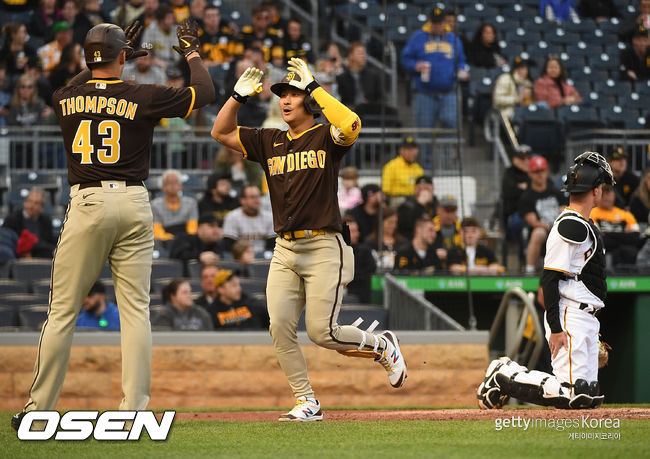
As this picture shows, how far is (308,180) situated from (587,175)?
64.4 inches

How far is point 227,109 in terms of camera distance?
638cm

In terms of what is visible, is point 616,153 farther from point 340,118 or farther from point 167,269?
point 340,118

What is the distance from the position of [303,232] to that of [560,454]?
2.05 metres

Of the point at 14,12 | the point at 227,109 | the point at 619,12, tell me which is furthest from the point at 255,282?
the point at 619,12

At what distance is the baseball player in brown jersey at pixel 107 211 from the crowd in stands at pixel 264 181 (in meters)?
3.81

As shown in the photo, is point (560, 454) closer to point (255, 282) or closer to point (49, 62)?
point (255, 282)

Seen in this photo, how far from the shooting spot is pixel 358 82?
45.4 ft

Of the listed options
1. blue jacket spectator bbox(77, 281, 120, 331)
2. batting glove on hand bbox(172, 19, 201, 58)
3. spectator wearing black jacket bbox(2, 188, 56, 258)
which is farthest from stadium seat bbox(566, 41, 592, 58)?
batting glove on hand bbox(172, 19, 201, 58)

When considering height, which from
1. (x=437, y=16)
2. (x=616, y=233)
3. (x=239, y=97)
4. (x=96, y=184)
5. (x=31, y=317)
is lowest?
(x=31, y=317)

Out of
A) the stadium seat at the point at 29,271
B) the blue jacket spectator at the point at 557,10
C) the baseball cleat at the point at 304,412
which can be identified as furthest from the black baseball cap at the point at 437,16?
the baseball cleat at the point at 304,412

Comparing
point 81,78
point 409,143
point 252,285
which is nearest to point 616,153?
point 409,143

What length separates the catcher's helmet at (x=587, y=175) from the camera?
21.1 ft

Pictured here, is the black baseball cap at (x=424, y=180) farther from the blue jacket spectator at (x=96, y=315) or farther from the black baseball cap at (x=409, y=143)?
the blue jacket spectator at (x=96, y=315)

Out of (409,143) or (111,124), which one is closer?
(111,124)
